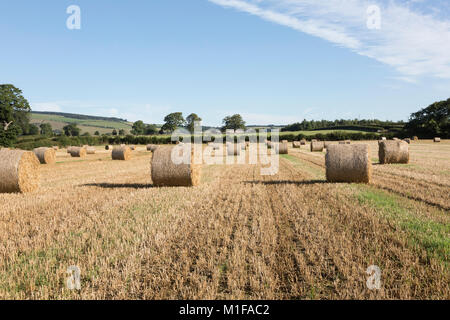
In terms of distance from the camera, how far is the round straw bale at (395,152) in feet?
60.7

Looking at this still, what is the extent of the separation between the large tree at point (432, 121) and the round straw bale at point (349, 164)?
62.2 meters

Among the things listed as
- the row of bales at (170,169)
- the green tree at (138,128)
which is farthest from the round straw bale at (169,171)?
the green tree at (138,128)

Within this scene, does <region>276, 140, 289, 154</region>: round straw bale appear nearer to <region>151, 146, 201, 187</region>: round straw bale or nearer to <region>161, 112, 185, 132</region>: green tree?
<region>151, 146, 201, 187</region>: round straw bale

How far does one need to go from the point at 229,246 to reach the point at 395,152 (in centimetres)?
1701

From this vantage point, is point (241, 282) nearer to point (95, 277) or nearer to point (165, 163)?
point (95, 277)

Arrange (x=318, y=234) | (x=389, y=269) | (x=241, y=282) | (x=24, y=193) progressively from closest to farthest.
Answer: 1. (x=241, y=282)
2. (x=389, y=269)
3. (x=318, y=234)
4. (x=24, y=193)

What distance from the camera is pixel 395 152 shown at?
18578mm

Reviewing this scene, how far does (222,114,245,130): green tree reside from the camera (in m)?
108

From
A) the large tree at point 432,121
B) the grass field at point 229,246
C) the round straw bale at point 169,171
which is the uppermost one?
the large tree at point 432,121

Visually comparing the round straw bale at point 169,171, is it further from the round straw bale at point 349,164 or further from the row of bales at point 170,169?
the round straw bale at point 349,164

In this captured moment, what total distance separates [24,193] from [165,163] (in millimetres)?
5029

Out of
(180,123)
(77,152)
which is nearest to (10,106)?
(77,152)
